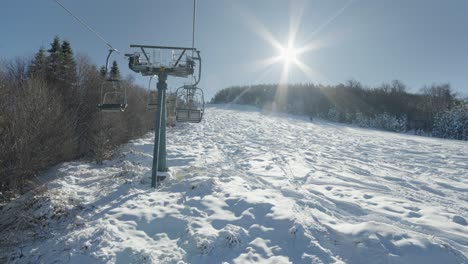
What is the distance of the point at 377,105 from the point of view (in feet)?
187

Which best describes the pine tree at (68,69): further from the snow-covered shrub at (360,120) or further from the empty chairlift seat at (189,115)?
the snow-covered shrub at (360,120)

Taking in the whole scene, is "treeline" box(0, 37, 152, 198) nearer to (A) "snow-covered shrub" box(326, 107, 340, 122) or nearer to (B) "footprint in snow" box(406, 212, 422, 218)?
(B) "footprint in snow" box(406, 212, 422, 218)

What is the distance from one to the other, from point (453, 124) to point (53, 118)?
174 feet

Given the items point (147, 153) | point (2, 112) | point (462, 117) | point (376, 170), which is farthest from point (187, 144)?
point (462, 117)

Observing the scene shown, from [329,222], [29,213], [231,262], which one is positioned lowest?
[29,213]

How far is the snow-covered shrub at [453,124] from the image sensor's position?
38500 mm

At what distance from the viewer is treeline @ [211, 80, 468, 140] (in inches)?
1701

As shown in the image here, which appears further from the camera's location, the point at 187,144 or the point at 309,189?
the point at 187,144

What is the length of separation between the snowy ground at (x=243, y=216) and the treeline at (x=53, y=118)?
1112mm

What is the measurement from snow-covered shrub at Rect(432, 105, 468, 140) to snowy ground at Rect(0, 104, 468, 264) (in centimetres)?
3940

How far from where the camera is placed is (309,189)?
A: 7.21 metres

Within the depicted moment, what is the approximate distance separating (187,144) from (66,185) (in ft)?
23.7

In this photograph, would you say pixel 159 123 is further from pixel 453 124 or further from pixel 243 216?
pixel 453 124

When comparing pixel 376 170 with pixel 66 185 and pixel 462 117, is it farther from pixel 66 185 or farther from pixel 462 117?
pixel 462 117
